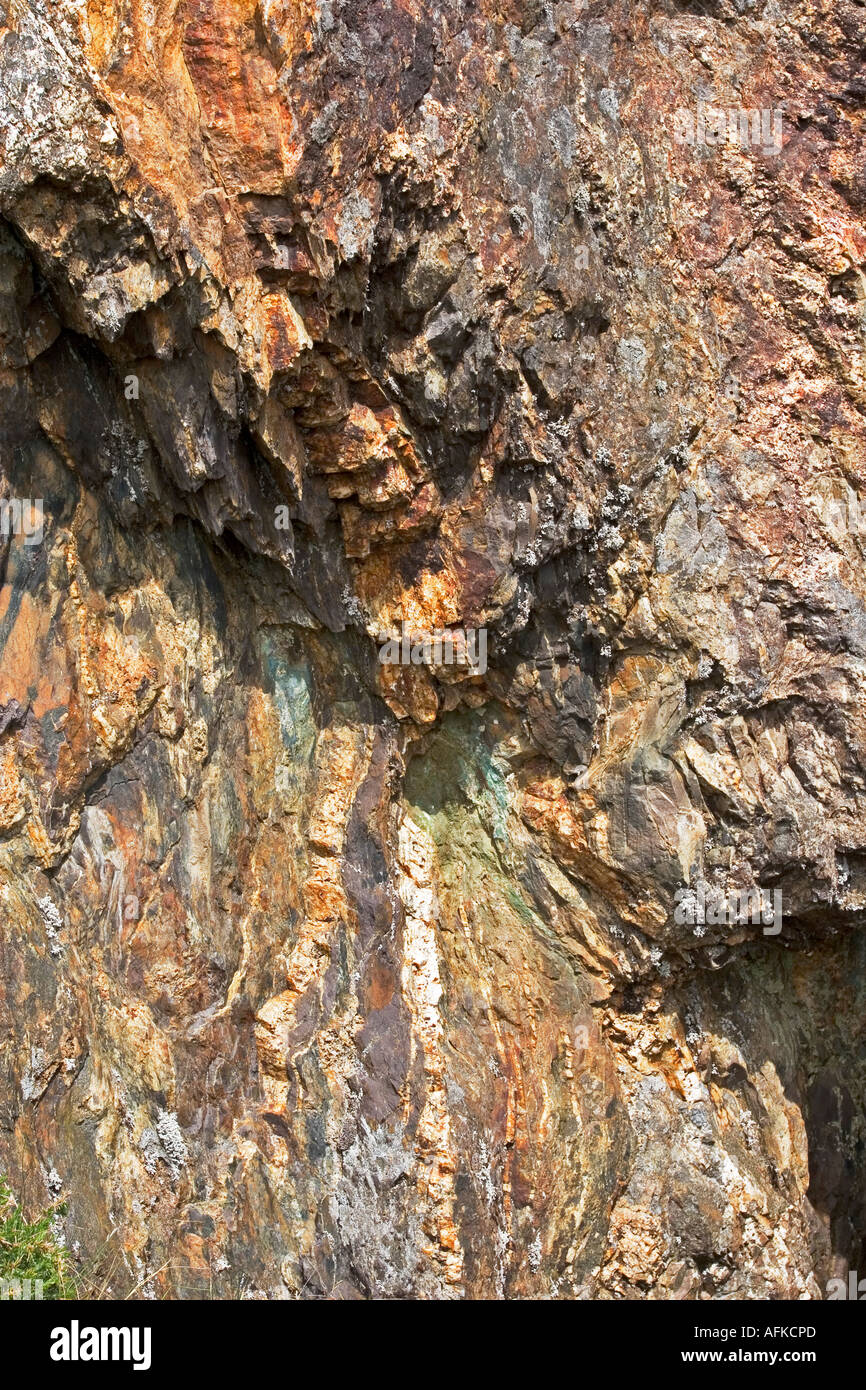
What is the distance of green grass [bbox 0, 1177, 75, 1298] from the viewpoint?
498 cm

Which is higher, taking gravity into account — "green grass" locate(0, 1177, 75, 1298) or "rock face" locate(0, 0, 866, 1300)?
"rock face" locate(0, 0, 866, 1300)

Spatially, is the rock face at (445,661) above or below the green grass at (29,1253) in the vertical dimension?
above

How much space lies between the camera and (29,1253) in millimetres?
5016

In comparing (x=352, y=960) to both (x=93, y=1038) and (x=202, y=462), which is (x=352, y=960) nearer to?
(x=93, y=1038)

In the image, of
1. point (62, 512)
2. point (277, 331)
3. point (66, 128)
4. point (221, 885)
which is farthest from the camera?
point (221, 885)

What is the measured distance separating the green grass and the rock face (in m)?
0.10

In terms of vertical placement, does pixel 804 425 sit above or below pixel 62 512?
above

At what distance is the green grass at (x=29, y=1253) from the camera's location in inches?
196

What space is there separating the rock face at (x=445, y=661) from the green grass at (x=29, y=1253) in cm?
10

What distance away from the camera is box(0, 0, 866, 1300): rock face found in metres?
5.02

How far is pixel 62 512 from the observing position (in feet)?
17.2

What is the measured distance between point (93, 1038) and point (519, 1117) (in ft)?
6.71

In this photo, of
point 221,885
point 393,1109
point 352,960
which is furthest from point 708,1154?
point 221,885

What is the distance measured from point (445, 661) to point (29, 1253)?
3170mm
